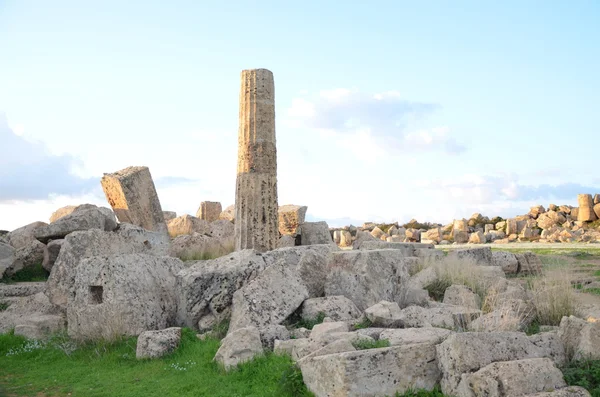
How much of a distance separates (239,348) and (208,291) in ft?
8.54

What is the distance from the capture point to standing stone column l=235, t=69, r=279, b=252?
1845 cm

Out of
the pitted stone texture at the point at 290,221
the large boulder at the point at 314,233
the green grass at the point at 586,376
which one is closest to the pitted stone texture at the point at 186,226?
the pitted stone texture at the point at 290,221

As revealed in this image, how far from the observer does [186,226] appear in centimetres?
2467

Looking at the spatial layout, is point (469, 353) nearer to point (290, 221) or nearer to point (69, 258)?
point (69, 258)

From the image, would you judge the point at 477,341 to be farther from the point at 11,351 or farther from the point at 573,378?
the point at 11,351

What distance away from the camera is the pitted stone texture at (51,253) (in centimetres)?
1753

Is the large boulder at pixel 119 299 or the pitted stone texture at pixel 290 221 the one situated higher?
the pitted stone texture at pixel 290 221

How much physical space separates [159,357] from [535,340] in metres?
5.30

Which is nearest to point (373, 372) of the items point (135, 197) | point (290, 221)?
point (135, 197)

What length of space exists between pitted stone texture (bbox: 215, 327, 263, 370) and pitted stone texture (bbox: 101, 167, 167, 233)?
13.0 meters

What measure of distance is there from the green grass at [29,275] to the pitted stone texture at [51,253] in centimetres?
22

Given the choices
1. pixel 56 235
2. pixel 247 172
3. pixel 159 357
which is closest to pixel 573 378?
pixel 159 357

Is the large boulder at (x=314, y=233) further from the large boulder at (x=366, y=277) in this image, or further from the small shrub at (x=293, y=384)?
the small shrub at (x=293, y=384)

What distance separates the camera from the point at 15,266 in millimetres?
17484
